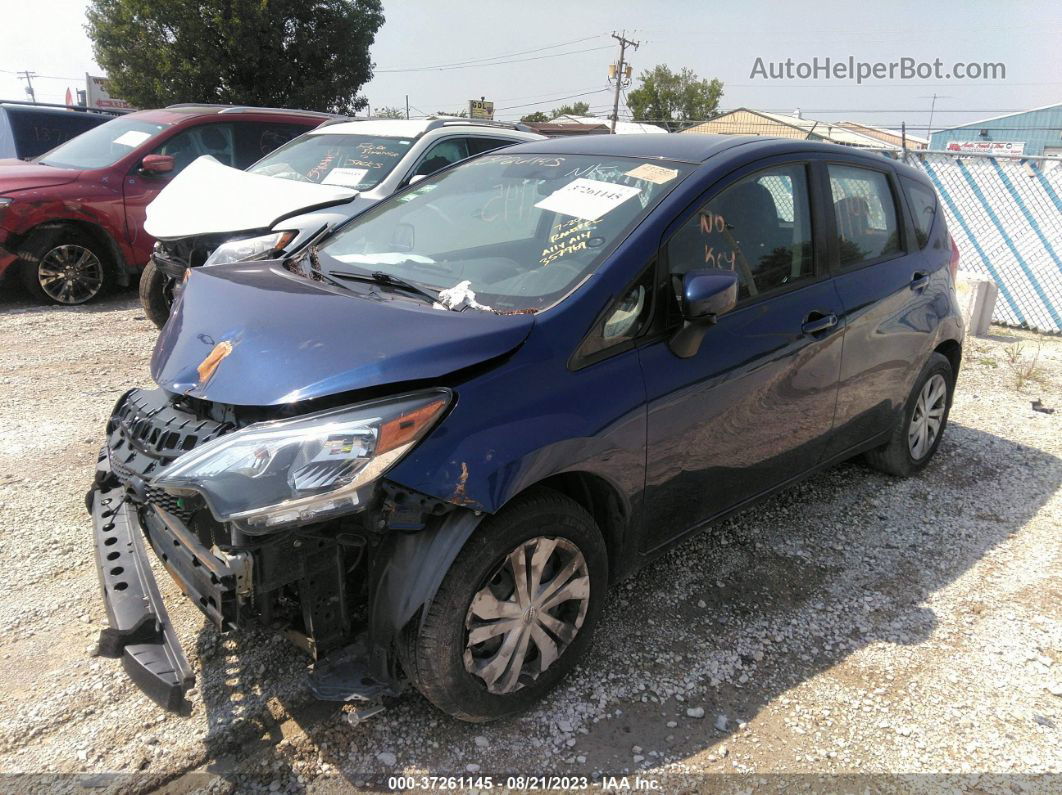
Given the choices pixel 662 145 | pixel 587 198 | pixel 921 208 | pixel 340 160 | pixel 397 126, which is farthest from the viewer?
pixel 397 126

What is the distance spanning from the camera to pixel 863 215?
3805 millimetres

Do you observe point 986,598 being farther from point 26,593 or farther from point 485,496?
point 26,593

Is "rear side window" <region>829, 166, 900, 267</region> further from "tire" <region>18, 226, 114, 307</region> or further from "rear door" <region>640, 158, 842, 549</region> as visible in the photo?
"tire" <region>18, 226, 114, 307</region>

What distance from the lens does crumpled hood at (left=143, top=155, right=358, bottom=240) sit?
212 inches

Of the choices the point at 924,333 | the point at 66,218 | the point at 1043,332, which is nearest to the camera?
the point at 924,333

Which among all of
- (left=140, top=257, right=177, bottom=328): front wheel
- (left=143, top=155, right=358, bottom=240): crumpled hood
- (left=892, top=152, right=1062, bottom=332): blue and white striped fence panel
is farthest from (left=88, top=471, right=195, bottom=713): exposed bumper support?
(left=892, top=152, right=1062, bottom=332): blue and white striped fence panel

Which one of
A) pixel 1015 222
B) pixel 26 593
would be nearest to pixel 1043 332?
pixel 1015 222

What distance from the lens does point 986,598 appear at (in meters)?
3.46

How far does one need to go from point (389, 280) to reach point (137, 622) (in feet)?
4.52

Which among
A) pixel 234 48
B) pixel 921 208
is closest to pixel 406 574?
pixel 921 208

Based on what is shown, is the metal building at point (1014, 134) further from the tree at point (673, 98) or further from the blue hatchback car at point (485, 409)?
the blue hatchback car at point (485, 409)

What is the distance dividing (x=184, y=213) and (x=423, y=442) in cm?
428

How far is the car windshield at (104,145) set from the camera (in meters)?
7.82

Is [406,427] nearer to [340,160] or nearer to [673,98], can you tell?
[340,160]
